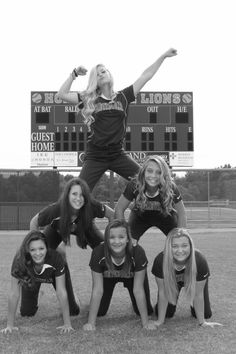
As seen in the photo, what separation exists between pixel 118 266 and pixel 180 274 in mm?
542

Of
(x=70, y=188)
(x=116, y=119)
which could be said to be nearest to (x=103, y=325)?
(x=70, y=188)

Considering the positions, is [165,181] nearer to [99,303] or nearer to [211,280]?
[99,303]

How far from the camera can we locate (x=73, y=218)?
170 inches

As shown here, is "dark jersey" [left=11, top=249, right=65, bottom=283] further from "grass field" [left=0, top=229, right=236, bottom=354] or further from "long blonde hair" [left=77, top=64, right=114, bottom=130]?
"long blonde hair" [left=77, top=64, right=114, bottom=130]

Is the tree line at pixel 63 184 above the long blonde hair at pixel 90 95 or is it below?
below

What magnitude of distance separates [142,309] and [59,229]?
1031 mm

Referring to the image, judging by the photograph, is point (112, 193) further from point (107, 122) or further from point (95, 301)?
point (95, 301)

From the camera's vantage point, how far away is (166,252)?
4.16 m

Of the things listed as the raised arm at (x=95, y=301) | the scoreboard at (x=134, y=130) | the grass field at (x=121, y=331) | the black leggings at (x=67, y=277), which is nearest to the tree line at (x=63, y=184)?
the scoreboard at (x=134, y=130)

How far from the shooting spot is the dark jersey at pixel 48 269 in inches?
165

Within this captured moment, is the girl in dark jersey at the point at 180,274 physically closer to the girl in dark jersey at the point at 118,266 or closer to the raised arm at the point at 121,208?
the girl in dark jersey at the point at 118,266

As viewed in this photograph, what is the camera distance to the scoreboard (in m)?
15.6

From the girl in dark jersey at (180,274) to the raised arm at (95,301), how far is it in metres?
0.50

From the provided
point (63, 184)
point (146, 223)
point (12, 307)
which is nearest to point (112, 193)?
point (63, 184)
